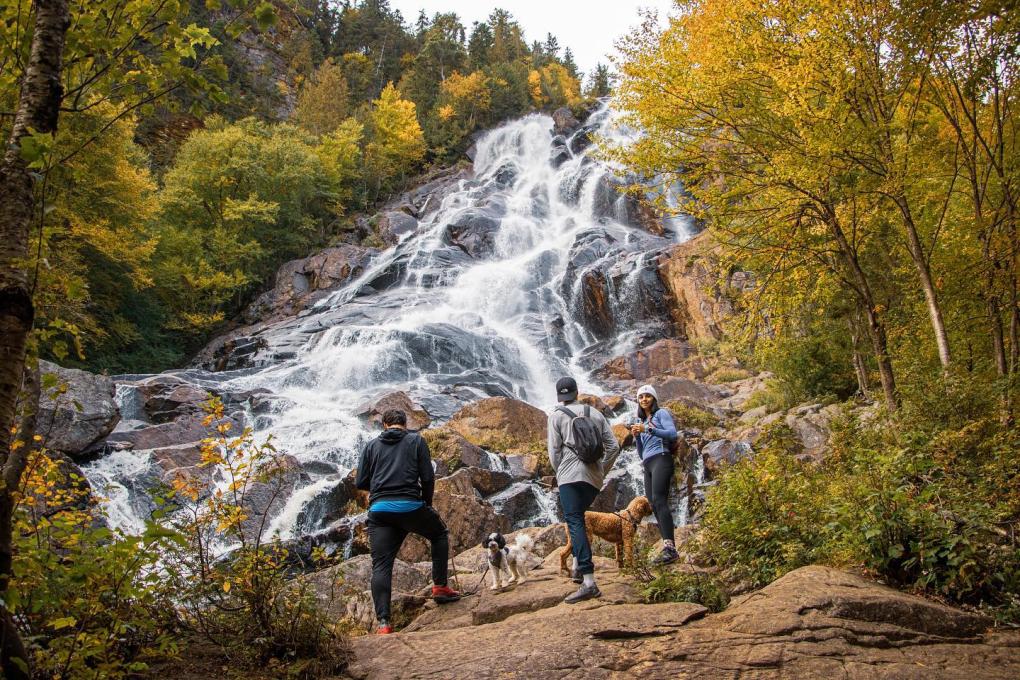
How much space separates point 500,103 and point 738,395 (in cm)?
3947

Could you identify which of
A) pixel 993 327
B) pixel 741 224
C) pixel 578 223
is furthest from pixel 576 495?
pixel 578 223

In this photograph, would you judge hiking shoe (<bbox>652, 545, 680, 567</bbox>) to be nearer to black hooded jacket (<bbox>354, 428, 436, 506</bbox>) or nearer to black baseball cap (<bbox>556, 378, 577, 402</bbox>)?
black baseball cap (<bbox>556, 378, 577, 402</bbox>)

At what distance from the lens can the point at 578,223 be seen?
33.5m

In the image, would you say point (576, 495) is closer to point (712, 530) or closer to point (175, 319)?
point (712, 530)

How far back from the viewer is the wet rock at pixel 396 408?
1554 centimetres

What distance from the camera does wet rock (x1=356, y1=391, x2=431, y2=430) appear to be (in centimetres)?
1554

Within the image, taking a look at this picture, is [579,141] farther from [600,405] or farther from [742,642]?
[742,642]

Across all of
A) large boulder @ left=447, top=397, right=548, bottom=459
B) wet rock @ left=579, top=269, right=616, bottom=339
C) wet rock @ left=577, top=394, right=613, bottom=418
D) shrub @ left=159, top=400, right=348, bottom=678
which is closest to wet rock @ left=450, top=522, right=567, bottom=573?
shrub @ left=159, top=400, right=348, bottom=678

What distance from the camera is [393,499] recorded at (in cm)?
504

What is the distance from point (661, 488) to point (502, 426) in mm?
9511

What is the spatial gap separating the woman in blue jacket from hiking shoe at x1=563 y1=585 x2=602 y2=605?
106cm

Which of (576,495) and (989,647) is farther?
(576,495)

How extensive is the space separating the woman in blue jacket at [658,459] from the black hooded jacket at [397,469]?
1955 mm

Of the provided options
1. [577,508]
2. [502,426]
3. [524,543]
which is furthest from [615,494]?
[577,508]
